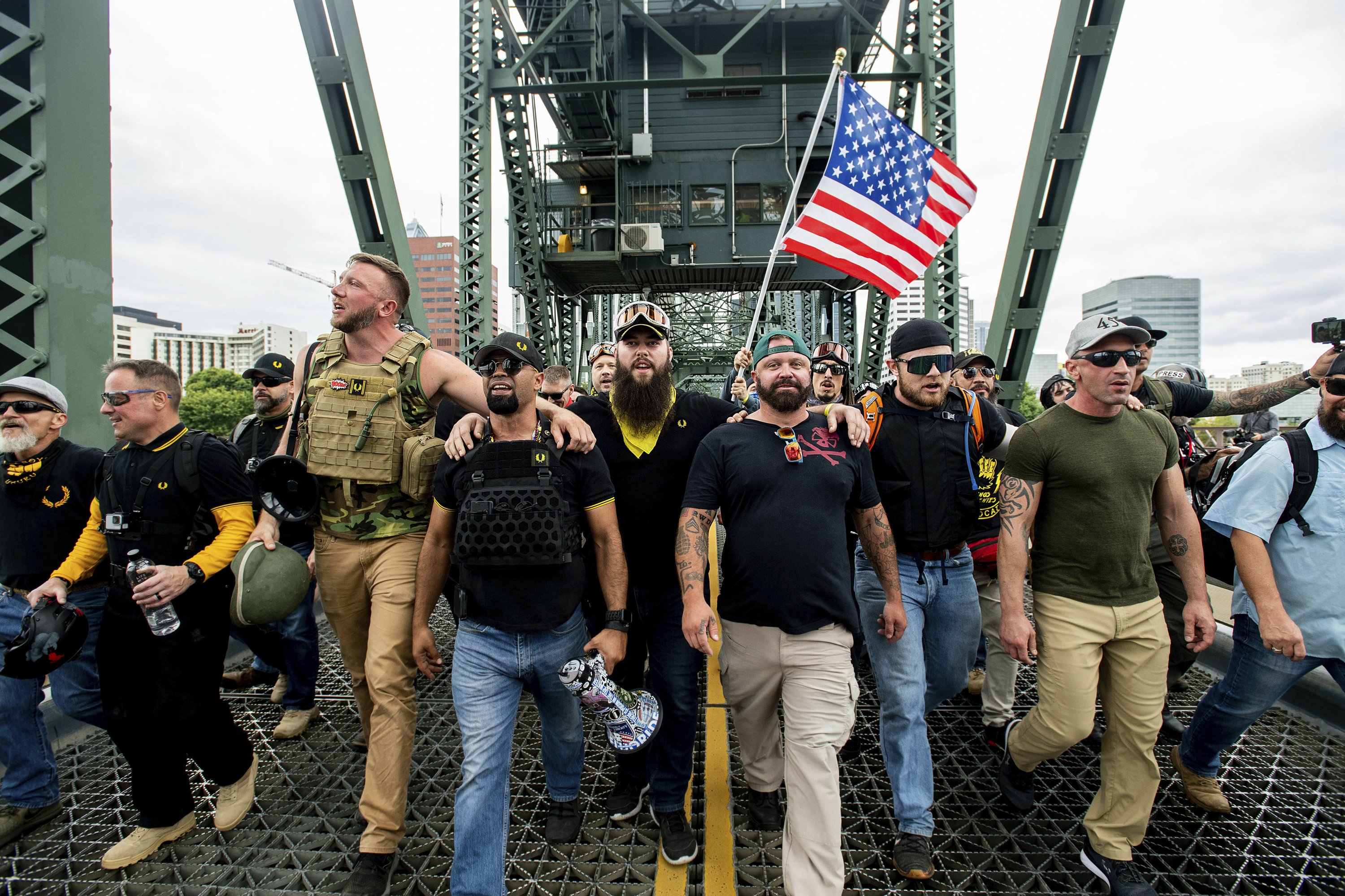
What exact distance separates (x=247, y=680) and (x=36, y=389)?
2.54m

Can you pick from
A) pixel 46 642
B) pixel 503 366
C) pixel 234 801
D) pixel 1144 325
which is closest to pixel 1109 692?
pixel 1144 325

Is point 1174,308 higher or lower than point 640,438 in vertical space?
higher

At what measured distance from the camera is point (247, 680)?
4.64 m

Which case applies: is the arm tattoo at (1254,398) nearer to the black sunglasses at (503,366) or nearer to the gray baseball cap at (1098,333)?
the gray baseball cap at (1098,333)

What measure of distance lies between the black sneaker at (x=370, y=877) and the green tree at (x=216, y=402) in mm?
65967

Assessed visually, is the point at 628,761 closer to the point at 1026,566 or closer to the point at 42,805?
the point at 1026,566

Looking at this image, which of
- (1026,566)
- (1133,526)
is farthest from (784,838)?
(1133,526)

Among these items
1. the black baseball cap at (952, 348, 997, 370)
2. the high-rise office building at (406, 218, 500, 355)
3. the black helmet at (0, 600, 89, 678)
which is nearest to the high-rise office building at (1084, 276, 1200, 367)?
the high-rise office building at (406, 218, 500, 355)

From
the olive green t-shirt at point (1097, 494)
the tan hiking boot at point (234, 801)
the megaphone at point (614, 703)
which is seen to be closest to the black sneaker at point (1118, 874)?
the olive green t-shirt at point (1097, 494)

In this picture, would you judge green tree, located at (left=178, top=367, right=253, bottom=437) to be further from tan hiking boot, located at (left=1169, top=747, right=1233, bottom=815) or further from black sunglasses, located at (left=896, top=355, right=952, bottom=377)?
tan hiking boot, located at (left=1169, top=747, right=1233, bottom=815)

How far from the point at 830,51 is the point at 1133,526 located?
16.5m

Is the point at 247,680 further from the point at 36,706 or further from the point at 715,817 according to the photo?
the point at 715,817

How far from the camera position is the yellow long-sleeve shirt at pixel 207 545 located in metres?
3.03

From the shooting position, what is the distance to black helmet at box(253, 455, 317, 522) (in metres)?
3.02
